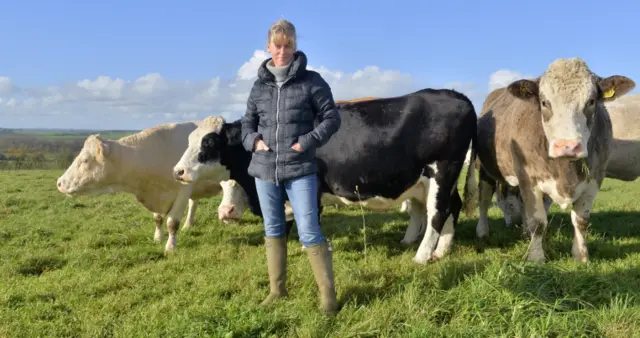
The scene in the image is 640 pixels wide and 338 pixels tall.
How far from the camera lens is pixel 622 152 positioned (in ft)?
26.2

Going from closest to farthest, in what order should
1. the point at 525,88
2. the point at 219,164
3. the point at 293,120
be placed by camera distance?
the point at 293,120, the point at 525,88, the point at 219,164

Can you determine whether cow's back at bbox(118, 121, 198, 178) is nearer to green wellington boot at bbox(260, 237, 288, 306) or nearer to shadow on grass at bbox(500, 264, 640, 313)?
green wellington boot at bbox(260, 237, 288, 306)

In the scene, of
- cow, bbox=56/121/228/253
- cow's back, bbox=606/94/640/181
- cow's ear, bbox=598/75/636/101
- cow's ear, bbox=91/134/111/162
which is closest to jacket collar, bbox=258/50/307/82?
cow's ear, bbox=598/75/636/101

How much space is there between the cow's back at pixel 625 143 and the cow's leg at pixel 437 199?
3.68m

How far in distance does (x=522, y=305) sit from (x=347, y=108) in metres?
3.17

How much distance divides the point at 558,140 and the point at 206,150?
3988 mm

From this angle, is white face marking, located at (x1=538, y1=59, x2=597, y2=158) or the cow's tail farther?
the cow's tail

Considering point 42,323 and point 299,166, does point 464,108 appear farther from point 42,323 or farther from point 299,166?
point 42,323

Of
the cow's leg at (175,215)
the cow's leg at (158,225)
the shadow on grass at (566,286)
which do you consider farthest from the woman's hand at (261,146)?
the cow's leg at (158,225)

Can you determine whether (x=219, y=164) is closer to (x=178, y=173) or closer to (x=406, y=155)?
(x=178, y=173)

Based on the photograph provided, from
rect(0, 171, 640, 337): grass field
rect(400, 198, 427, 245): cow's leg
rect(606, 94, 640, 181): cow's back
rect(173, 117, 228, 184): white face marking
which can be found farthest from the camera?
rect(606, 94, 640, 181): cow's back

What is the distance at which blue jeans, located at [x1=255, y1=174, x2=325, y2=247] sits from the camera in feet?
12.2

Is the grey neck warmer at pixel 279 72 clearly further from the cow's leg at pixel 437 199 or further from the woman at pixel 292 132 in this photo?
the cow's leg at pixel 437 199

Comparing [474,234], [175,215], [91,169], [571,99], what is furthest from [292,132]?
[91,169]
